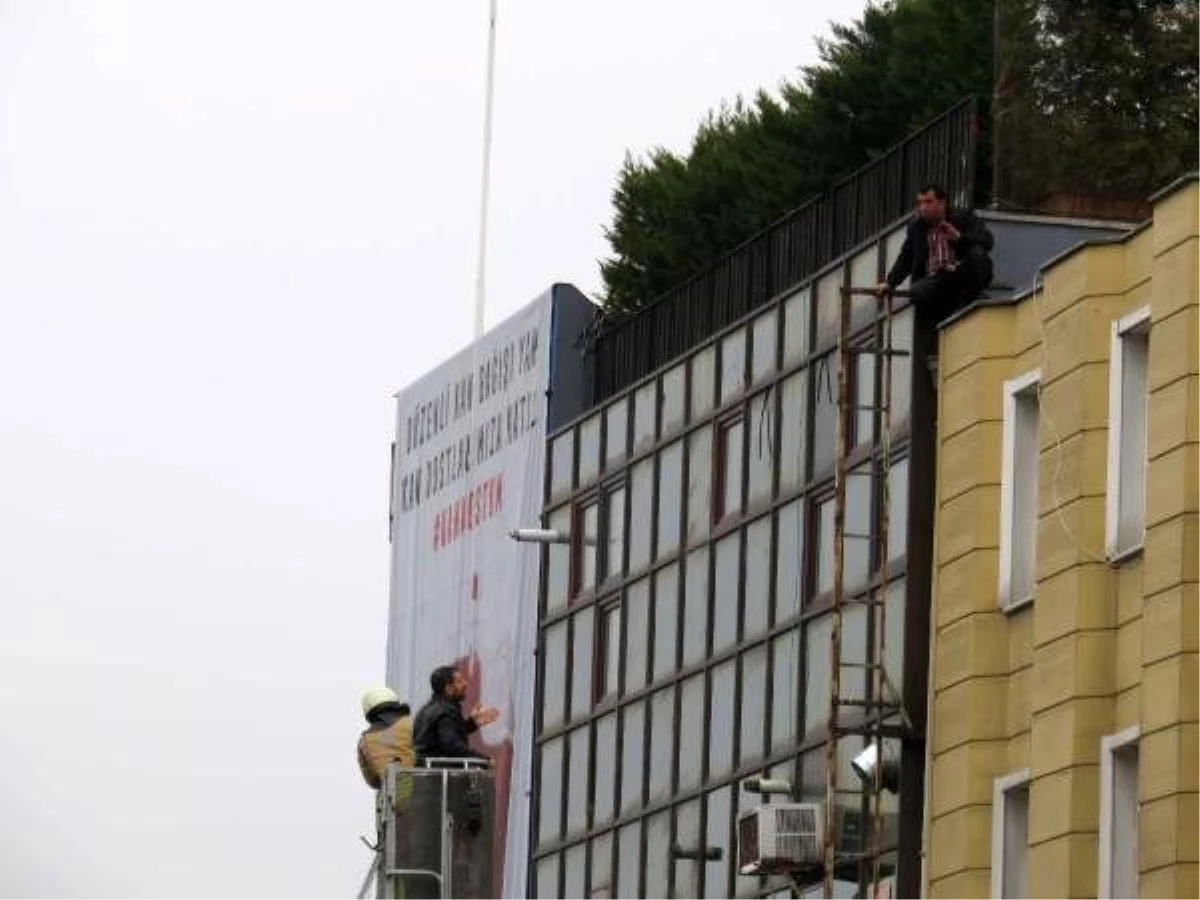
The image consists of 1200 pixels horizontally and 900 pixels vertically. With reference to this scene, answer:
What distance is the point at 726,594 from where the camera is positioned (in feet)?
207

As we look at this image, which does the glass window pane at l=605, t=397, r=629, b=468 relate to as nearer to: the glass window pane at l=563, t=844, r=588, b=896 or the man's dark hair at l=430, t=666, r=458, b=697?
the glass window pane at l=563, t=844, r=588, b=896

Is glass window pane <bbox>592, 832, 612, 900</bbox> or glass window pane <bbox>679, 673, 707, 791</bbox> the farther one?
glass window pane <bbox>592, 832, 612, 900</bbox>

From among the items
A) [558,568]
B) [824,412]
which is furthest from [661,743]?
[824,412]

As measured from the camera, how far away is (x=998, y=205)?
56.6 metres

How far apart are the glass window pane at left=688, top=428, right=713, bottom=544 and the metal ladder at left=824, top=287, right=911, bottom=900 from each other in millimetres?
5713

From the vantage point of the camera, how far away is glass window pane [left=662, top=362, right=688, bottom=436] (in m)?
65.8

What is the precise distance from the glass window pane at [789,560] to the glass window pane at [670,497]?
4.27 metres

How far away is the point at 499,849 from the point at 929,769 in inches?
746

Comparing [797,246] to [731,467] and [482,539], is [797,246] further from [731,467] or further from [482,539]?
[482,539]

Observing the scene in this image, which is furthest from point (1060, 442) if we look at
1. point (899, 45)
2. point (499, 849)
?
point (899, 45)

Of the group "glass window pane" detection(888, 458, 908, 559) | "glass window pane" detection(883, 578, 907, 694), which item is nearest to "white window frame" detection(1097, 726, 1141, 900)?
"glass window pane" detection(883, 578, 907, 694)

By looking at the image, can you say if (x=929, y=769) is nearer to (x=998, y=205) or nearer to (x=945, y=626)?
(x=945, y=626)

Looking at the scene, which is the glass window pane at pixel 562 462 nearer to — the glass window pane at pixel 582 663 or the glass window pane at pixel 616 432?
the glass window pane at pixel 616 432

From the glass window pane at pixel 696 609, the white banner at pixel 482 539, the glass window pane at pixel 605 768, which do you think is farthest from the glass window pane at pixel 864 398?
the white banner at pixel 482 539
